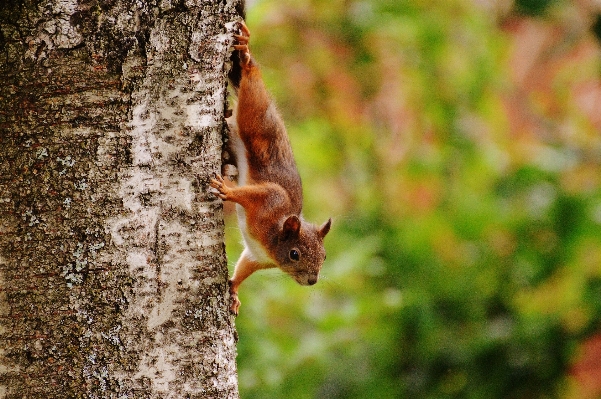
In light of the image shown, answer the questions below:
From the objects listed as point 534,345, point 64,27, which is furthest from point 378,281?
point 64,27

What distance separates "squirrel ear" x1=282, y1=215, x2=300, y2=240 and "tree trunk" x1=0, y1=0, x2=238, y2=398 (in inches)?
39.2

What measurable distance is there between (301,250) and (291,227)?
141 mm

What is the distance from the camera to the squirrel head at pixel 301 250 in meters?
2.74

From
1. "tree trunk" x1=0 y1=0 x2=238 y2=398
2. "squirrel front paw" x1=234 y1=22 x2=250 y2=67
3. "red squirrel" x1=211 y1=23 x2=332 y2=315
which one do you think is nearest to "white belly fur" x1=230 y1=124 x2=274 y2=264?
"red squirrel" x1=211 y1=23 x2=332 y2=315

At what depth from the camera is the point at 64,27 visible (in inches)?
59.3

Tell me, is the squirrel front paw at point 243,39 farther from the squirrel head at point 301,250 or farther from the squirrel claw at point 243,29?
the squirrel head at point 301,250

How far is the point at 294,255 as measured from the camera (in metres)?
2.81

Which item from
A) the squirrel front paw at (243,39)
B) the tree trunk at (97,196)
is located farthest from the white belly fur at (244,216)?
the tree trunk at (97,196)

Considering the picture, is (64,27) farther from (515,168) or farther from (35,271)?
(515,168)

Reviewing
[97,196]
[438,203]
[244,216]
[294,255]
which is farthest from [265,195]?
[438,203]

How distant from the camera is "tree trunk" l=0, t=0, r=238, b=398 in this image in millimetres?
1515

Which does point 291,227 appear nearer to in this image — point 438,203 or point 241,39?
point 241,39

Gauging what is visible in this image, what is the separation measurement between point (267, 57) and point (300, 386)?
2.20m

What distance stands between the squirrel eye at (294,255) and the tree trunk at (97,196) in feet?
3.66
